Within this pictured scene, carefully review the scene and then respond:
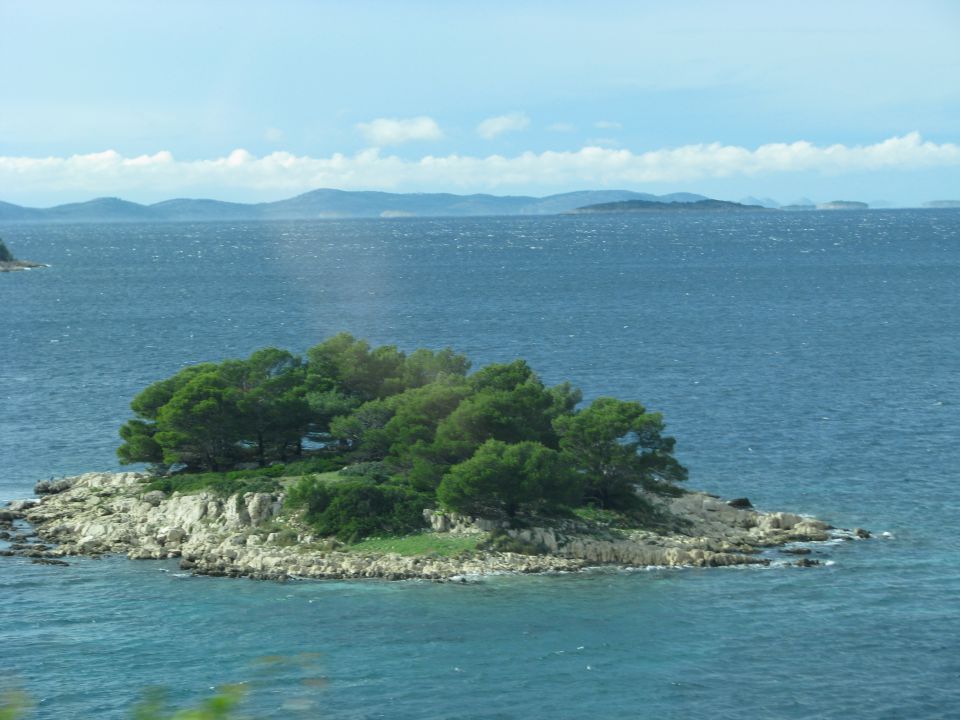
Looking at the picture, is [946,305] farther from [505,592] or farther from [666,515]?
[505,592]

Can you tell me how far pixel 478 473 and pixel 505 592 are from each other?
6.82 metres

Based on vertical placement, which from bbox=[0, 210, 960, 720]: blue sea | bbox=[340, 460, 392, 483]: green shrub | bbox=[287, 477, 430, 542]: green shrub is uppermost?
bbox=[340, 460, 392, 483]: green shrub

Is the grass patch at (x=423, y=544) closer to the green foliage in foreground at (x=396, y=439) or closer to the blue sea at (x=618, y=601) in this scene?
the green foliage in foreground at (x=396, y=439)

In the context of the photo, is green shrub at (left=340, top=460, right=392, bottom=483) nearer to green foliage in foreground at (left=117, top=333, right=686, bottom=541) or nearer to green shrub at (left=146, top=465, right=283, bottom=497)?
green foliage in foreground at (left=117, top=333, right=686, bottom=541)

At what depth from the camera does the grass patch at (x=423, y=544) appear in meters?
55.8

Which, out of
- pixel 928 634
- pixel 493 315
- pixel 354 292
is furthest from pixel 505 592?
pixel 354 292

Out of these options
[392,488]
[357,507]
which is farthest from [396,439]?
[357,507]

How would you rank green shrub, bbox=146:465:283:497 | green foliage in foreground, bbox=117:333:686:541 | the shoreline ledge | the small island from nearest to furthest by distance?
1. the shoreline ledge
2. the small island
3. green foliage in foreground, bbox=117:333:686:541
4. green shrub, bbox=146:465:283:497

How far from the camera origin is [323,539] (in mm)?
57719

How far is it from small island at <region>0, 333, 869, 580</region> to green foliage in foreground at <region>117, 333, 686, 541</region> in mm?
104

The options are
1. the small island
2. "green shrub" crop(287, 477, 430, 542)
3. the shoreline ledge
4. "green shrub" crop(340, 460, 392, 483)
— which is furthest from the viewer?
"green shrub" crop(340, 460, 392, 483)

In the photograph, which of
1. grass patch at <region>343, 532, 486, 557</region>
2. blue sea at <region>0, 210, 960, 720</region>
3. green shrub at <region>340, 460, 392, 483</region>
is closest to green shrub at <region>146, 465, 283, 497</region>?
green shrub at <region>340, 460, 392, 483</region>

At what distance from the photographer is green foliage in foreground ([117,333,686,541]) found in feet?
191

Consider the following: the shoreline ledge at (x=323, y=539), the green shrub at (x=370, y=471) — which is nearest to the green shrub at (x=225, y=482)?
the shoreline ledge at (x=323, y=539)
